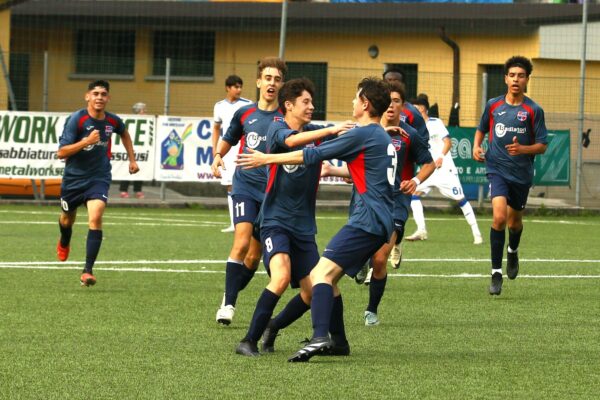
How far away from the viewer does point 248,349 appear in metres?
8.73

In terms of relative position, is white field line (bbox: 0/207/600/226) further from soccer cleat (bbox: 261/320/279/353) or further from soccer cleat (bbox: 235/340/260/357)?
soccer cleat (bbox: 235/340/260/357)

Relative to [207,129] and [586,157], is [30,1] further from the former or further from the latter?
[586,157]

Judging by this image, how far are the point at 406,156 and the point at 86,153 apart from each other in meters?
3.46

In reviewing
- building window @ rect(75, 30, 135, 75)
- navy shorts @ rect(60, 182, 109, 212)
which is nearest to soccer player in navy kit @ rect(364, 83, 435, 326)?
navy shorts @ rect(60, 182, 109, 212)

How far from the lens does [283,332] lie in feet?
32.7

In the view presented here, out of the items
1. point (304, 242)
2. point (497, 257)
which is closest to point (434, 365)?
point (304, 242)

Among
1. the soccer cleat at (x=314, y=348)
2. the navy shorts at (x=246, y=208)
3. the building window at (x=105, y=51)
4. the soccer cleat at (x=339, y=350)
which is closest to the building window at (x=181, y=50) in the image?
the building window at (x=105, y=51)

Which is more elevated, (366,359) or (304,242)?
(304,242)

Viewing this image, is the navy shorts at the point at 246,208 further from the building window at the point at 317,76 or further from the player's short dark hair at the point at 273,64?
the building window at the point at 317,76

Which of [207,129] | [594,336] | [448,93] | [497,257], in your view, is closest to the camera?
[594,336]

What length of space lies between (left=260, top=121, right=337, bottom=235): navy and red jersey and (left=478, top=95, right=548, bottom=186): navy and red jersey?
4.38 metres

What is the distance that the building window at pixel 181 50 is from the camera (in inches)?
1359

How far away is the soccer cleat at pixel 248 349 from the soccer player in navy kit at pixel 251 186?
5.18 ft

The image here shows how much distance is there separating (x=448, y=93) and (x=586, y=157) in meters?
3.04
